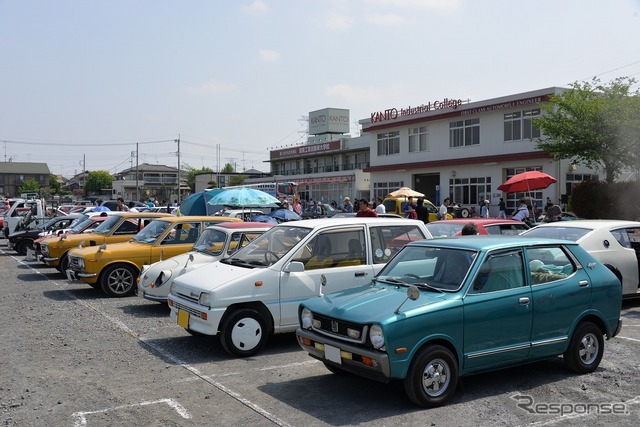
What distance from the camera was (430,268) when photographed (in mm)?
6402

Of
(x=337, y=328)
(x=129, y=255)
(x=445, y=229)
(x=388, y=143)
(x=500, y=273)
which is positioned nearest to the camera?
(x=337, y=328)

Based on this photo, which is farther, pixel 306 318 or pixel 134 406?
pixel 306 318

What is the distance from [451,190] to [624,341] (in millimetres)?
28511

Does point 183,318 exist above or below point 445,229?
below

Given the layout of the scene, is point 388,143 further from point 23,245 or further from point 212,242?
point 212,242

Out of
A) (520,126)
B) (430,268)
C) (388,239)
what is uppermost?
(520,126)

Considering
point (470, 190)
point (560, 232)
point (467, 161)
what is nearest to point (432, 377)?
point (560, 232)

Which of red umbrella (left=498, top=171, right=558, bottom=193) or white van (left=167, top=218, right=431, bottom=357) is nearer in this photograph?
white van (left=167, top=218, right=431, bottom=357)

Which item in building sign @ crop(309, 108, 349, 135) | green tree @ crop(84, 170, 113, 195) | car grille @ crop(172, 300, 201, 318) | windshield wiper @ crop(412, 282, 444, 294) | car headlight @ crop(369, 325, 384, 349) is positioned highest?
building sign @ crop(309, 108, 349, 135)

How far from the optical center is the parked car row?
218 inches

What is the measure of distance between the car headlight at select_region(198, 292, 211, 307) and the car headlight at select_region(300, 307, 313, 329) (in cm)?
148

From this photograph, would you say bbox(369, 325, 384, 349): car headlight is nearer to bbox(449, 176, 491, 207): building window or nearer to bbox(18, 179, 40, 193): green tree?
bbox(449, 176, 491, 207): building window

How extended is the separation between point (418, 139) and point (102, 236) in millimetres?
28394

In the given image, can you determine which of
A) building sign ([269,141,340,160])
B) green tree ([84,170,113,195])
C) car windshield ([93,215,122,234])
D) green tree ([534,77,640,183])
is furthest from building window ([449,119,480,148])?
green tree ([84,170,113,195])
